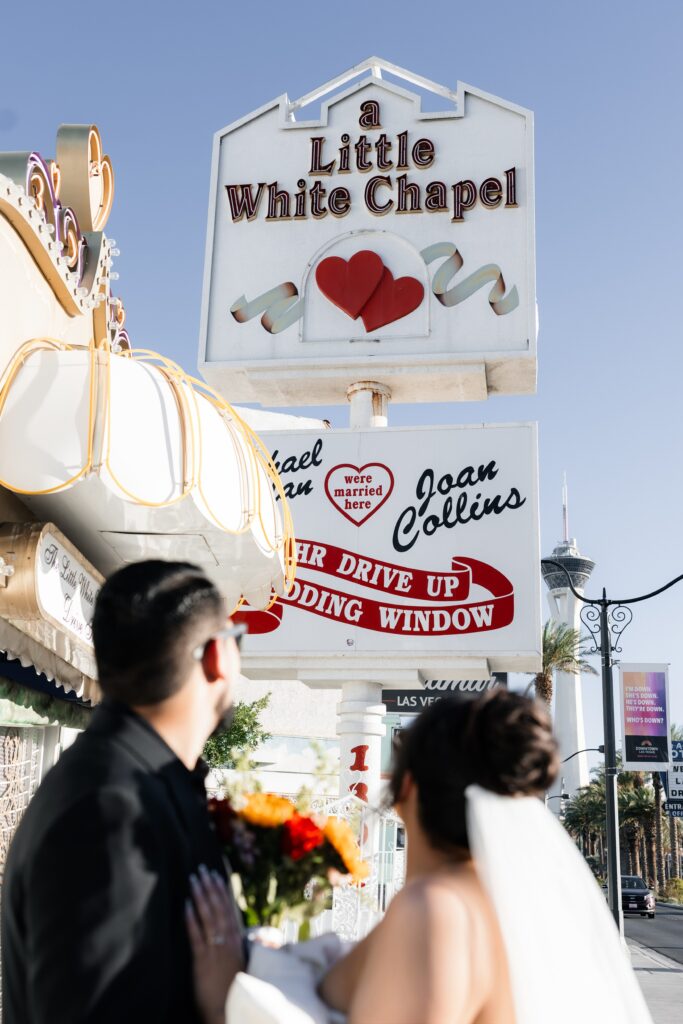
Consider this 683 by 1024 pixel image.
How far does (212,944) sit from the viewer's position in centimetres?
197

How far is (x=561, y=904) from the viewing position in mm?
2342

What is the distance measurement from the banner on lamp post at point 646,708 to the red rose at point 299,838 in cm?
1723

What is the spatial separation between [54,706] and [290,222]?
8608mm

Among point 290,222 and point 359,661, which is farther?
point 290,222

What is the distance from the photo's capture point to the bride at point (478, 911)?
1916 mm

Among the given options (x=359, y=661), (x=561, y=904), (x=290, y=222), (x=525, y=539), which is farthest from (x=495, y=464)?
(x=561, y=904)

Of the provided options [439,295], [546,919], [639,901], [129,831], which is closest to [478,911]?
[546,919]

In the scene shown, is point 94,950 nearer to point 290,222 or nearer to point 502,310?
→ point 502,310

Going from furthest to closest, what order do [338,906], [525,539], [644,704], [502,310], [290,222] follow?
[644,704] → [290,222] → [502,310] → [525,539] → [338,906]

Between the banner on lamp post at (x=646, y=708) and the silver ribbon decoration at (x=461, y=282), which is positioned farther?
the banner on lamp post at (x=646, y=708)

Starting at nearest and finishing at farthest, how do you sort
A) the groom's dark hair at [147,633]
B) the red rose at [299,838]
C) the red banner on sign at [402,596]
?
the groom's dark hair at [147,633] < the red rose at [299,838] < the red banner on sign at [402,596]

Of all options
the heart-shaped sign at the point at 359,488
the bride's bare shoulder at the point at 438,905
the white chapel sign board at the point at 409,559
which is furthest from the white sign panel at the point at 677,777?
the bride's bare shoulder at the point at 438,905

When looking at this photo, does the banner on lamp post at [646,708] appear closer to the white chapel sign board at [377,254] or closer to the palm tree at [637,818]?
the white chapel sign board at [377,254]

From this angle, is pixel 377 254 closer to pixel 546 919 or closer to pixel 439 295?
pixel 439 295
